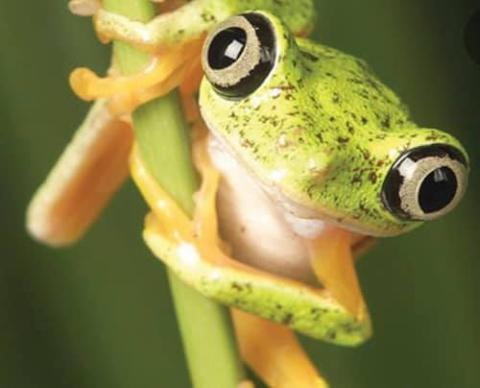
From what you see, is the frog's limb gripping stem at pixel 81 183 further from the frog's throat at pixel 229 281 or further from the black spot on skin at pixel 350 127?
the black spot on skin at pixel 350 127

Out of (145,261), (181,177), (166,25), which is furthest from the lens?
(145,261)

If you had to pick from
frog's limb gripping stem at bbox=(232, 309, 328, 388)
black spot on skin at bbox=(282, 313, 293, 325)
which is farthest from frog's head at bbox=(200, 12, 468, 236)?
frog's limb gripping stem at bbox=(232, 309, 328, 388)

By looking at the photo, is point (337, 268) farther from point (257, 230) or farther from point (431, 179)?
point (431, 179)

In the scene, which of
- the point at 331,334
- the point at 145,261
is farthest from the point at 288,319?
the point at 145,261

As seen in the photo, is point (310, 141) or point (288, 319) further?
point (288, 319)

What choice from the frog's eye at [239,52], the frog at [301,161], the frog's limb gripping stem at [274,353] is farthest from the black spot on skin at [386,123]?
the frog's limb gripping stem at [274,353]

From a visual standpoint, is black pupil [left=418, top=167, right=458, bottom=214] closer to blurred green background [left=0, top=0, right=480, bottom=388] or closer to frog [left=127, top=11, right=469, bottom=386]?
frog [left=127, top=11, right=469, bottom=386]

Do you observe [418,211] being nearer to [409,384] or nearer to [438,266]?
[438,266]
